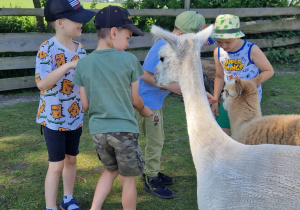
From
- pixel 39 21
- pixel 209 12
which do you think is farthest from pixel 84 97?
pixel 209 12

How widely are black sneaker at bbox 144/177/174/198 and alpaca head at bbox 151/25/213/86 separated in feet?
4.87

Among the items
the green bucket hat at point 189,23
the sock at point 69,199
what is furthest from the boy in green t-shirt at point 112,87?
the sock at point 69,199

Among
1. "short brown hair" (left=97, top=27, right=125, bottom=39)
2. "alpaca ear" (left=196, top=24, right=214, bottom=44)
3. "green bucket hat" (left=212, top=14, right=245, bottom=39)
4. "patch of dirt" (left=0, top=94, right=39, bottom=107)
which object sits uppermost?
"alpaca ear" (left=196, top=24, right=214, bottom=44)

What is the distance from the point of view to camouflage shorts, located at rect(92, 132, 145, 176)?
7.45ft

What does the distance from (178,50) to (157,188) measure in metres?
1.74

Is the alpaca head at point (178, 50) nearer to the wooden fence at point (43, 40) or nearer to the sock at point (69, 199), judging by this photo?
the sock at point (69, 199)

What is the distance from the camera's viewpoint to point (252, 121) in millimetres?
3068

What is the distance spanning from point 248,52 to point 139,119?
1.32 m

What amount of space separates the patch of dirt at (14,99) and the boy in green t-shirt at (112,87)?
4.48 meters

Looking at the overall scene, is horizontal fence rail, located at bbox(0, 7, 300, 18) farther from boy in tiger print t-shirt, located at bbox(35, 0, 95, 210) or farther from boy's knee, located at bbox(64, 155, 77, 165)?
boy's knee, located at bbox(64, 155, 77, 165)

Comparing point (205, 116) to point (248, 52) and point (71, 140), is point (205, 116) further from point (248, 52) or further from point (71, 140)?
point (248, 52)

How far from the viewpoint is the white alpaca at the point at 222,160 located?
166 centimetres

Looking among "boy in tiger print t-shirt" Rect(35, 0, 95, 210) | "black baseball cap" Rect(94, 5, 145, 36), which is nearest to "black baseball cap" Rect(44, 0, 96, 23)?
"boy in tiger print t-shirt" Rect(35, 0, 95, 210)

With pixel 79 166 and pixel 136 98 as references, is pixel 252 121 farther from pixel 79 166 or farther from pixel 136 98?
pixel 79 166
